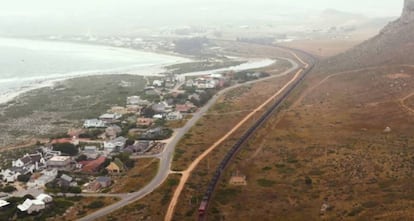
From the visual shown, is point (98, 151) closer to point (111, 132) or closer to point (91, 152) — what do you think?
point (91, 152)

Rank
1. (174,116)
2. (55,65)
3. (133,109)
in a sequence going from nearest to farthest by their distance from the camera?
(174,116), (133,109), (55,65)

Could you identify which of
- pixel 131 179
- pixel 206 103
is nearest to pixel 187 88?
pixel 206 103

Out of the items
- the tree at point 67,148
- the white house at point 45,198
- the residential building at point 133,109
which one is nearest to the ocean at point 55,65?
the residential building at point 133,109

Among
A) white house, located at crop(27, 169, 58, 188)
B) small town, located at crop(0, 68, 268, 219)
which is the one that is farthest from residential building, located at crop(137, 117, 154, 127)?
white house, located at crop(27, 169, 58, 188)

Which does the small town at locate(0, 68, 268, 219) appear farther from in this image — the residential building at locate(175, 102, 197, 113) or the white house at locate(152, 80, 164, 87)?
the white house at locate(152, 80, 164, 87)

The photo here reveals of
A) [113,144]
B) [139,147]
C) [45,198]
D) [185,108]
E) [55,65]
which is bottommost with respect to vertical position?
[45,198]

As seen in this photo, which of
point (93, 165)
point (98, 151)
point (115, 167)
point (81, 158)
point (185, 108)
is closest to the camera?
point (115, 167)

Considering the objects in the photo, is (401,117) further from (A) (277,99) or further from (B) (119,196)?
(B) (119,196)

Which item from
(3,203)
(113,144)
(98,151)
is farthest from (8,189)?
(113,144)
